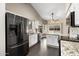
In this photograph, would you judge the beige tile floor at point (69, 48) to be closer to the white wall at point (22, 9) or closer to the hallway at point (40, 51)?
the hallway at point (40, 51)

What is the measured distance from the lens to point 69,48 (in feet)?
4.85

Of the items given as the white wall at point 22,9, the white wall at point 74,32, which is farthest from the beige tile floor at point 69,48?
the white wall at point 22,9

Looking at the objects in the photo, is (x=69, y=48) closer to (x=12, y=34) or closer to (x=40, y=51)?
(x=40, y=51)

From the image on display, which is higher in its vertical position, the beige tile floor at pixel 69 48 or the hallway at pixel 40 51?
the beige tile floor at pixel 69 48

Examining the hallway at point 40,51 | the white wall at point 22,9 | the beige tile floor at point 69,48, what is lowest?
the hallway at point 40,51

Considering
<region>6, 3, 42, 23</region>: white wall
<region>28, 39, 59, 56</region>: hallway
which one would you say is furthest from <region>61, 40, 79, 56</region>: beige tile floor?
<region>6, 3, 42, 23</region>: white wall

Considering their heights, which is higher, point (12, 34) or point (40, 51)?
point (12, 34)

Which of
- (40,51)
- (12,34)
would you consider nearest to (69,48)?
(40,51)

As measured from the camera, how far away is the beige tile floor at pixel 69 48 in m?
Result: 1.38

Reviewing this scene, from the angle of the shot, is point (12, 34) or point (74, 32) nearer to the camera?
point (12, 34)

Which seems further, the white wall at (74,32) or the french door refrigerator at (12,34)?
the white wall at (74,32)

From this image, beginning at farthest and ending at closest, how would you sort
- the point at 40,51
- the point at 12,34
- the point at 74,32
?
the point at 74,32 → the point at 40,51 → the point at 12,34

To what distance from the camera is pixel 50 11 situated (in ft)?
5.20

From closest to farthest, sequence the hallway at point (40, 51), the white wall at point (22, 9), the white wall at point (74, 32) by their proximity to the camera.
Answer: the white wall at point (22, 9)
the hallway at point (40, 51)
the white wall at point (74, 32)
